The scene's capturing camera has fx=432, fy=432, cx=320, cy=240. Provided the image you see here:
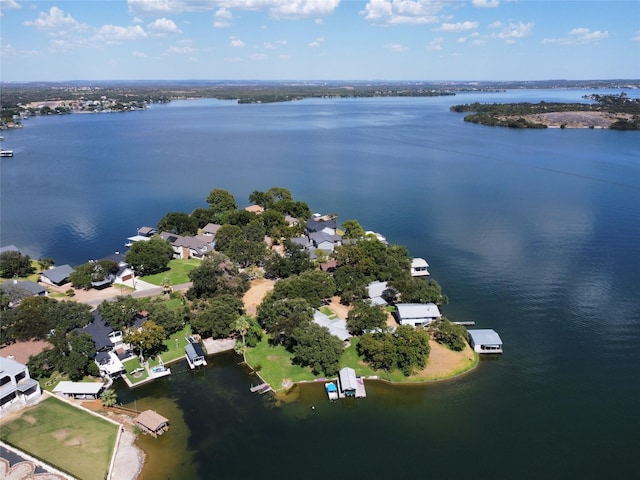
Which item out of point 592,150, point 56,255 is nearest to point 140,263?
point 56,255

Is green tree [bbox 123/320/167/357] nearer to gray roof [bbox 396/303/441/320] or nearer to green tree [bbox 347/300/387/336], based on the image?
green tree [bbox 347/300/387/336]

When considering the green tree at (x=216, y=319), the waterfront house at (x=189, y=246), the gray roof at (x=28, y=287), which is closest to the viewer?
the green tree at (x=216, y=319)

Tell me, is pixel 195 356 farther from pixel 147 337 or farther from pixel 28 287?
pixel 28 287

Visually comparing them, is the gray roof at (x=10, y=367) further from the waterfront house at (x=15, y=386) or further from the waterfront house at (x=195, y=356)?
the waterfront house at (x=195, y=356)

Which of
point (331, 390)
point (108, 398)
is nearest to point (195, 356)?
point (108, 398)

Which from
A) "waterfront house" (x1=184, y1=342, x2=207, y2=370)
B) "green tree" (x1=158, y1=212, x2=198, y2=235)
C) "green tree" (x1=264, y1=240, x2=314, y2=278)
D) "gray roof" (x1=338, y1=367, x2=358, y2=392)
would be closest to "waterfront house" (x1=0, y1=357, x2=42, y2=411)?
"waterfront house" (x1=184, y1=342, x2=207, y2=370)

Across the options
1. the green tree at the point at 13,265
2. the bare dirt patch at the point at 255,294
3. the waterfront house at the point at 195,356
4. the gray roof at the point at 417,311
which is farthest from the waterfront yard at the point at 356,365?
the green tree at the point at 13,265

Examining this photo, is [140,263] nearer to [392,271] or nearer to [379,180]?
[392,271]
